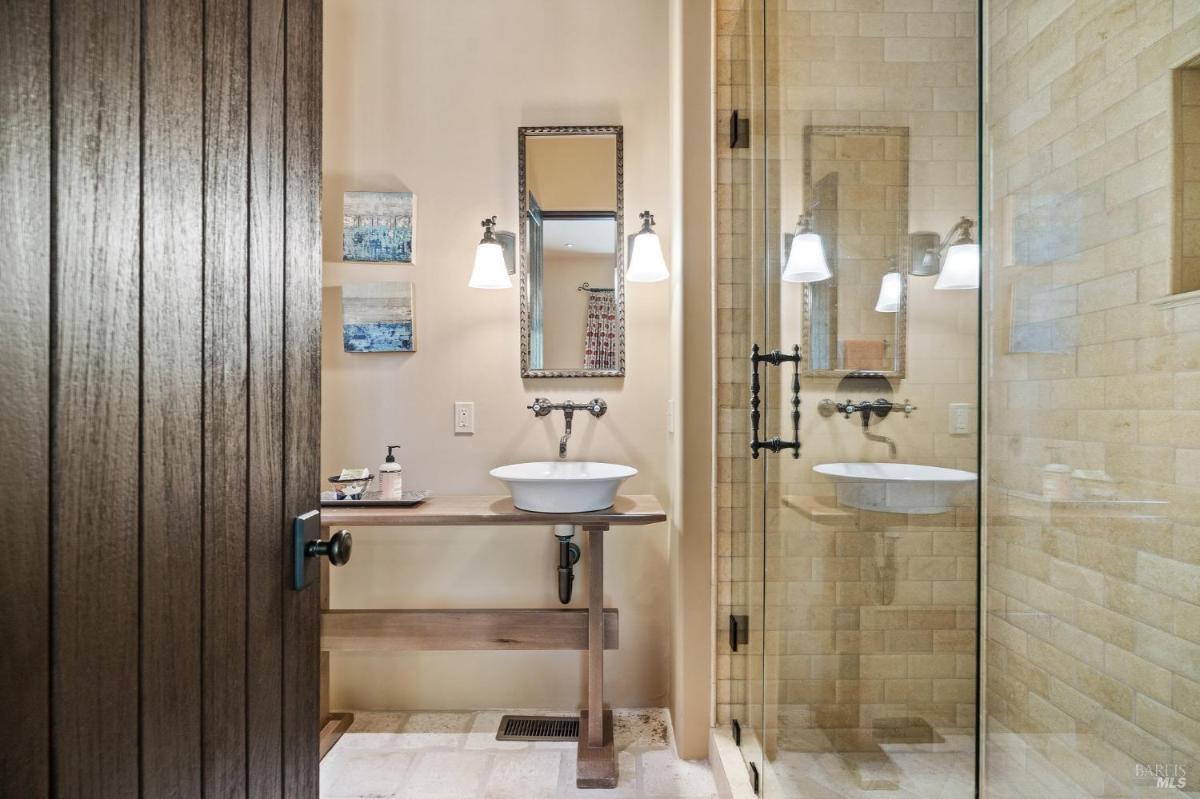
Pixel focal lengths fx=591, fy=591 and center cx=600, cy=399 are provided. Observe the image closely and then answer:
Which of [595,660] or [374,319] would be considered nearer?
[595,660]

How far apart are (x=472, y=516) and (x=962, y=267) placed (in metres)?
1.48

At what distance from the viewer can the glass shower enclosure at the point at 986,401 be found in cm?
91

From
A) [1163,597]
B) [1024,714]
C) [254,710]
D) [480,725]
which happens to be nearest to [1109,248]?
[1163,597]

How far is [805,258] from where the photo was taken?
4.42 feet

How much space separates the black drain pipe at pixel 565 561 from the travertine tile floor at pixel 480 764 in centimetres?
49

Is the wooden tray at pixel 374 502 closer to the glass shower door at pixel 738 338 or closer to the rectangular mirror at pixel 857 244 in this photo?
the glass shower door at pixel 738 338

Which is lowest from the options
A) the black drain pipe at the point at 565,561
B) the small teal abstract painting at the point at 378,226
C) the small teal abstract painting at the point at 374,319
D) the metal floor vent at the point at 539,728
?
the metal floor vent at the point at 539,728

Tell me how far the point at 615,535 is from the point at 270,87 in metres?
1.85

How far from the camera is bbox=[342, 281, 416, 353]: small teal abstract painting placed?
7.48 feet

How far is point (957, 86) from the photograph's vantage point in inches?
34.5

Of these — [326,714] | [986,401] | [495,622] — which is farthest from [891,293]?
[326,714]

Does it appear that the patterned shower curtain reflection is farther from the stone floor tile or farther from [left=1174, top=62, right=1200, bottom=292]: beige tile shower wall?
[left=1174, top=62, right=1200, bottom=292]: beige tile shower wall

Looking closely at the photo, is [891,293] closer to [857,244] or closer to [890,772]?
[857,244]

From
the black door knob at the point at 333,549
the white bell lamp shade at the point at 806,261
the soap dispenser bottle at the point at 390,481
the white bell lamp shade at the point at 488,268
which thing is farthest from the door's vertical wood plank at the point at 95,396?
the white bell lamp shade at the point at 488,268
